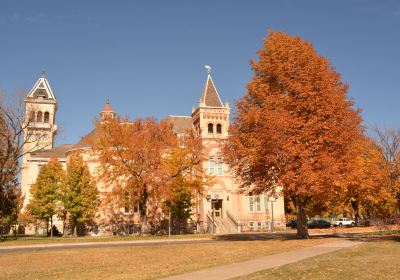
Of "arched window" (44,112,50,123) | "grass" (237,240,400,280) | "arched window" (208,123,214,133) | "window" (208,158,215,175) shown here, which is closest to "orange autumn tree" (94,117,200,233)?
"window" (208,158,215,175)

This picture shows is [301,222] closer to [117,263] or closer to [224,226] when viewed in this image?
[117,263]

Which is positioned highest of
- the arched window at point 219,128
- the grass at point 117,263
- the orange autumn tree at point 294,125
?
the arched window at point 219,128

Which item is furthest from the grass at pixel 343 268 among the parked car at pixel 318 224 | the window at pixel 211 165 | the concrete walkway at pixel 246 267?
the parked car at pixel 318 224

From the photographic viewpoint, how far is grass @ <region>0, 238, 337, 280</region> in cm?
1413

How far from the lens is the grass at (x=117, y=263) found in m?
14.1

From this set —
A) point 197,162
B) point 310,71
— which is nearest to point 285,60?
point 310,71

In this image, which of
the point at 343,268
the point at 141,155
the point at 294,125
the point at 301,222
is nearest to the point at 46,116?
the point at 141,155

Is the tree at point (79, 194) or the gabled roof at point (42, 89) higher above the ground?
the gabled roof at point (42, 89)

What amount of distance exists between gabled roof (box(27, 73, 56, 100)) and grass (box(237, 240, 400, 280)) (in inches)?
2919

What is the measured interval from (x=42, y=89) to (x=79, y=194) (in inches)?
1725

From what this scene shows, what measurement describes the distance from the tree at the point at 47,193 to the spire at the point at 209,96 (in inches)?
784

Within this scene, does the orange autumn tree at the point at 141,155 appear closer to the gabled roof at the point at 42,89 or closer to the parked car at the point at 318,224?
the parked car at the point at 318,224

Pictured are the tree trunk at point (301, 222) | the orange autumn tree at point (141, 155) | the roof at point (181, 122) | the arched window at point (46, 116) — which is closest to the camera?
the tree trunk at point (301, 222)

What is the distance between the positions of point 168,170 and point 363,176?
64.0 feet
